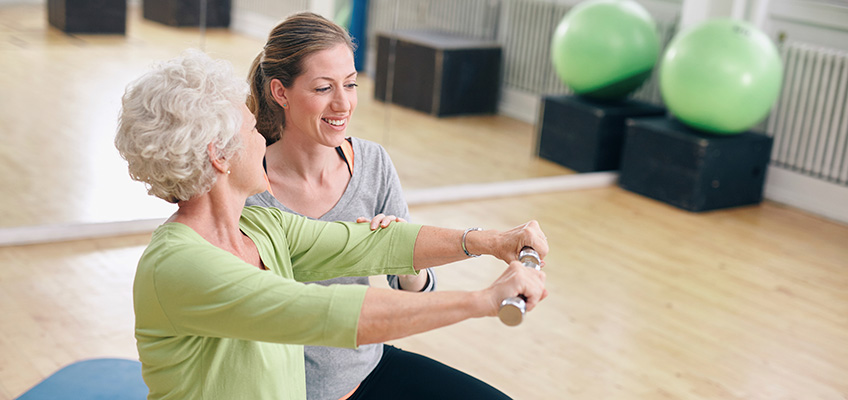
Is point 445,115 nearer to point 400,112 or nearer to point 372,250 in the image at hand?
point 400,112

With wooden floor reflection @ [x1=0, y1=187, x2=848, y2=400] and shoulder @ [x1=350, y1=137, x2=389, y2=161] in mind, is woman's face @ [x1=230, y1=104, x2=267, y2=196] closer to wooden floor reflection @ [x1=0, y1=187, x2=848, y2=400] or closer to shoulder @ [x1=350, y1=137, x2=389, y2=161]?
shoulder @ [x1=350, y1=137, x2=389, y2=161]

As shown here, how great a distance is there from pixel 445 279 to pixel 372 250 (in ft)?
6.36

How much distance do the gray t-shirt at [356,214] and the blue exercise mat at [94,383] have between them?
35.3 inches

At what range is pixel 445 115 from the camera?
4754mm

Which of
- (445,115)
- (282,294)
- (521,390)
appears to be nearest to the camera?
(282,294)

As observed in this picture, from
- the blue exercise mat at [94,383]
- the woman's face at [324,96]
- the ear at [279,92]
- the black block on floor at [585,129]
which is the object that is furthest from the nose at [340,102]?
the black block on floor at [585,129]

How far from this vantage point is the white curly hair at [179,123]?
3.72 ft

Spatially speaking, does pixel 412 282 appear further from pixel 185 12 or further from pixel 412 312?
pixel 185 12

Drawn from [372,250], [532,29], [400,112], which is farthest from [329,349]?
[532,29]

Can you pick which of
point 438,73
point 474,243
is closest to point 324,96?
point 474,243

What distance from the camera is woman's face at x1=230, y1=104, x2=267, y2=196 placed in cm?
122

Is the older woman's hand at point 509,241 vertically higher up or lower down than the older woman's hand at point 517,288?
lower down

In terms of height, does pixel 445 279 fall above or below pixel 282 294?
below

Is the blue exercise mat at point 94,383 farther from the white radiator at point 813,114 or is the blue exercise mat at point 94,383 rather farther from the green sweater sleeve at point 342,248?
the white radiator at point 813,114
